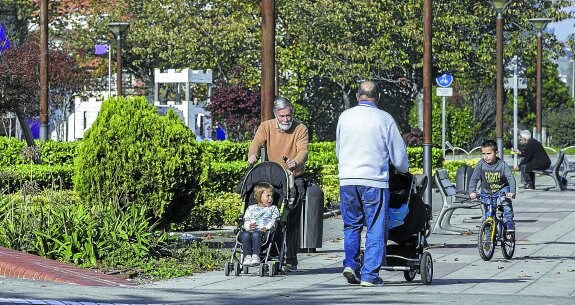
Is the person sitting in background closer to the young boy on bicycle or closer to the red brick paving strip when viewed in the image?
the young boy on bicycle

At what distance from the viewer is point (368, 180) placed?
445 inches

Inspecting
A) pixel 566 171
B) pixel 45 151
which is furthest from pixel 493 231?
pixel 566 171

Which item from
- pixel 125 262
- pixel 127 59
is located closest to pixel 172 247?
pixel 125 262

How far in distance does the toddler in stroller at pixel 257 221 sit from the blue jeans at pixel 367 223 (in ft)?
3.96

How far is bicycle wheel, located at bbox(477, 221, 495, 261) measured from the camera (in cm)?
1424

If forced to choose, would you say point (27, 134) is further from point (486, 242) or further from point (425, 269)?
point (425, 269)

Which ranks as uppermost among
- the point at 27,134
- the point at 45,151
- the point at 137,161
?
the point at 27,134

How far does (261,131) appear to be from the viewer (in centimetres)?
1348

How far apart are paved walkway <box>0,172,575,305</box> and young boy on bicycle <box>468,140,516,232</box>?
0.56 metres

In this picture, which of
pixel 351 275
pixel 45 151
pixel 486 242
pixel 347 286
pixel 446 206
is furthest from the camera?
pixel 45 151

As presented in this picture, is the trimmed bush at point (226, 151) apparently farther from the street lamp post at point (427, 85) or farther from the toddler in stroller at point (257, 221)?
the toddler in stroller at point (257, 221)

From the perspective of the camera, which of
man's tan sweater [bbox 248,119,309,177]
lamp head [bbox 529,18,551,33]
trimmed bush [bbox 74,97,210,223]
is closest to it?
man's tan sweater [bbox 248,119,309,177]

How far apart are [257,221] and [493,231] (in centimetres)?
308

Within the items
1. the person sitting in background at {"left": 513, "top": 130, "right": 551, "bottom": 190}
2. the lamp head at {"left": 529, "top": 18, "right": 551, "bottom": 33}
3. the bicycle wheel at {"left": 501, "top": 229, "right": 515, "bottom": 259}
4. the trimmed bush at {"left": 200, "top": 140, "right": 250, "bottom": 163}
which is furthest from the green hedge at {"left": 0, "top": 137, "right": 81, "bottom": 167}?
the lamp head at {"left": 529, "top": 18, "right": 551, "bottom": 33}
